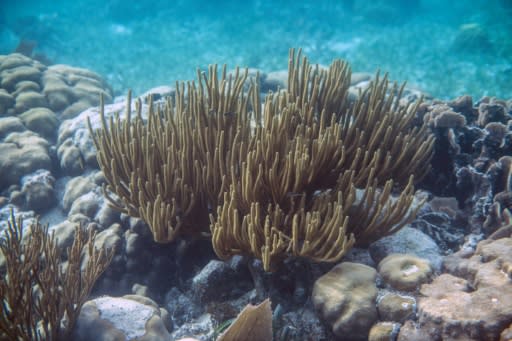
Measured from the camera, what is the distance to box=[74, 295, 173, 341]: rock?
2.68 m

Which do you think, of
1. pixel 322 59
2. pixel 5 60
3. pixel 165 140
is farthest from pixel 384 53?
pixel 165 140

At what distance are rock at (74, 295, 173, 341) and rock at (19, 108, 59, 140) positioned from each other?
17.1ft

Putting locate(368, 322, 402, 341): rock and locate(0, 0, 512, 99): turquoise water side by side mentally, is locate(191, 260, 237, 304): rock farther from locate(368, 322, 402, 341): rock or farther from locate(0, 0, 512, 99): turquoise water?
locate(0, 0, 512, 99): turquoise water

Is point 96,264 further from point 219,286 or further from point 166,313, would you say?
point 219,286

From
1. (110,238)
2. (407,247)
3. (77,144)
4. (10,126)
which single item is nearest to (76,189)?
(77,144)

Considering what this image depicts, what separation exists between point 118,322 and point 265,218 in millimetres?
1426

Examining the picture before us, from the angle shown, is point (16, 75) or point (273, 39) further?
point (273, 39)

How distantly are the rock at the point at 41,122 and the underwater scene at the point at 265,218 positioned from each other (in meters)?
0.09

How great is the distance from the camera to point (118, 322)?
2.76 m

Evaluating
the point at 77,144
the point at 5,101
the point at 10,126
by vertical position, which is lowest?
the point at 77,144

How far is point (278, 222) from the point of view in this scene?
8.89ft

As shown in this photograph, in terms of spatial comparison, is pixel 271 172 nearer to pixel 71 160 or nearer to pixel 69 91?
pixel 71 160

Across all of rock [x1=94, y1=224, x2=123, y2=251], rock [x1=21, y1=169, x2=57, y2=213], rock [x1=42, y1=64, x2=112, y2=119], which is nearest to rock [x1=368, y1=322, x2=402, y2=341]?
rock [x1=94, y1=224, x2=123, y2=251]

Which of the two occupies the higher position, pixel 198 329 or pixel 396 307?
pixel 396 307
